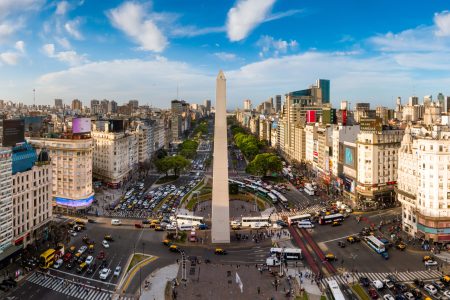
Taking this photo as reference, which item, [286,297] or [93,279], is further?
[93,279]

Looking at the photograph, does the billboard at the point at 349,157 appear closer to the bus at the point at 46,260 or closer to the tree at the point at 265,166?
the tree at the point at 265,166

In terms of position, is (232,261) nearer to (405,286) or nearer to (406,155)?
(405,286)

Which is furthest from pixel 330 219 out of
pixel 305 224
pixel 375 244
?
pixel 375 244

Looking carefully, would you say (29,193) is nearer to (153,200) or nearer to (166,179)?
(153,200)

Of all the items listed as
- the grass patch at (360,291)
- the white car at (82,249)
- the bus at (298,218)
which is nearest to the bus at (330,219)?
the bus at (298,218)

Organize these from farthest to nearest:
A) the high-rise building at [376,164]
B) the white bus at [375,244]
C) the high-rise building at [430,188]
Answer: the high-rise building at [376,164] < the high-rise building at [430,188] < the white bus at [375,244]

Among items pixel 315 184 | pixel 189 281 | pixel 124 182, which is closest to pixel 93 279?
pixel 189 281
